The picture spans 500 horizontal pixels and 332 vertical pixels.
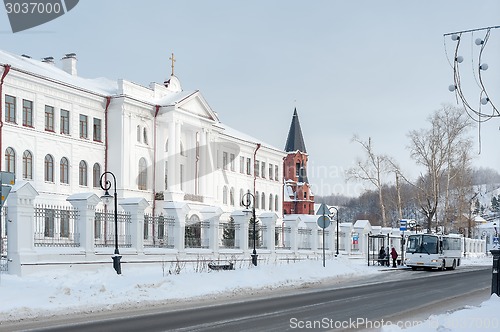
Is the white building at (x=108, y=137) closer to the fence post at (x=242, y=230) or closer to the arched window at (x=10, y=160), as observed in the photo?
the arched window at (x=10, y=160)

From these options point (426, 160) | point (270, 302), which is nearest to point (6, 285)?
point (270, 302)

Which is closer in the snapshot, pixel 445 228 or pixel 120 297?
pixel 120 297

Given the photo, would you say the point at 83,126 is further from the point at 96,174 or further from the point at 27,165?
the point at 27,165

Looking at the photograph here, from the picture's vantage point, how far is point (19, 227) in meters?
19.0

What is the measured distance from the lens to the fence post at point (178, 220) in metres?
27.0

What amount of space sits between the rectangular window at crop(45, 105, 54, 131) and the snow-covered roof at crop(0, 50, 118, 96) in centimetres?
191

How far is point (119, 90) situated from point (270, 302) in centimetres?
3149

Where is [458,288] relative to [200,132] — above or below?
below

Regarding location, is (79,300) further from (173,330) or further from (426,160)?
(426,160)

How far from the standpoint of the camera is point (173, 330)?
11.6 meters

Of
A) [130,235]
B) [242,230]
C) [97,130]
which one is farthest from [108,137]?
[130,235]

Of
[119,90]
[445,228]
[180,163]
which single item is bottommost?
[445,228]

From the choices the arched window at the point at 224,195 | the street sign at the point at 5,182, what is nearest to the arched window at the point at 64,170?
the arched window at the point at 224,195

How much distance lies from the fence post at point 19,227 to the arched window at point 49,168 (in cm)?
2206
